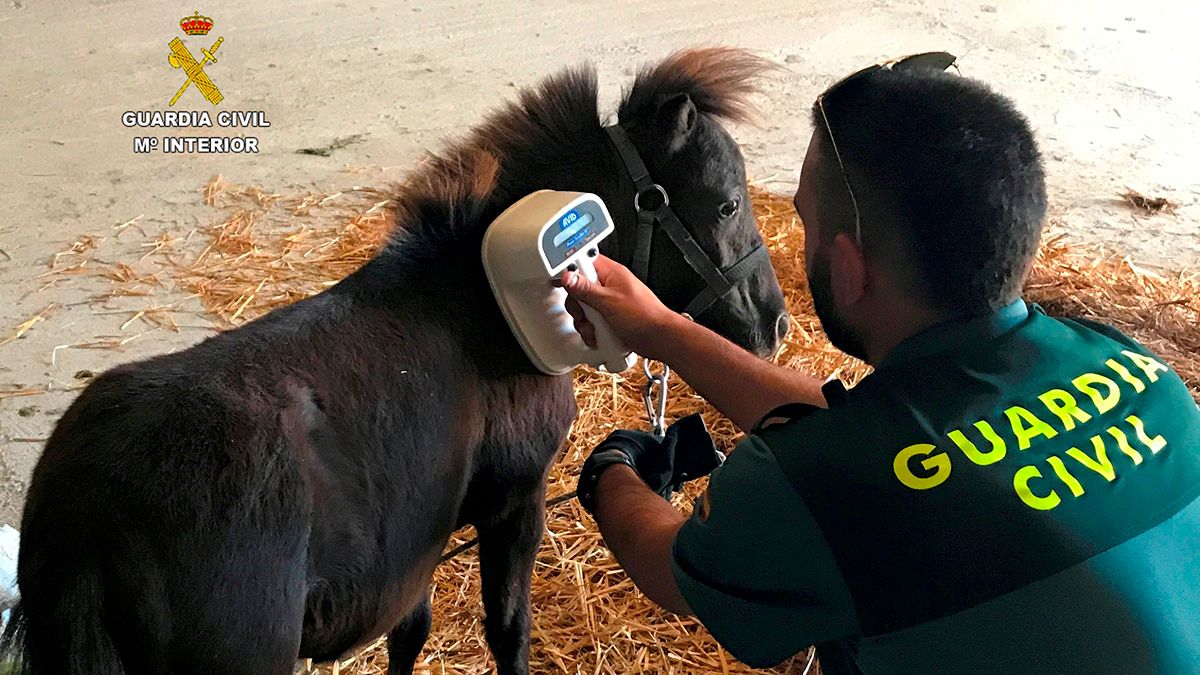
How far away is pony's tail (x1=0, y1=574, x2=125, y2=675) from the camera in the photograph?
153 cm

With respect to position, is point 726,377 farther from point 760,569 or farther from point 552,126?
point 552,126

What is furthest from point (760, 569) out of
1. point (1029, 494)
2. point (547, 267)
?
point (547, 267)

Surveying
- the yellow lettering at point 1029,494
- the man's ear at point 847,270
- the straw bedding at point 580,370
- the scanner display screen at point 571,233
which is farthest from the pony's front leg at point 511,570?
the yellow lettering at point 1029,494

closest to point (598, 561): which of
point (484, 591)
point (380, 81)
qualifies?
point (484, 591)

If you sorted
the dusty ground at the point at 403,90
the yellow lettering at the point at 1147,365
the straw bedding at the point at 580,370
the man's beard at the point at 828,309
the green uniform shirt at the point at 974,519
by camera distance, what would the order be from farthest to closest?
the dusty ground at the point at 403,90, the straw bedding at the point at 580,370, the man's beard at the point at 828,309, the yellow lettering at the point at 1147,365, the green uniform shirt at the point at 974,519

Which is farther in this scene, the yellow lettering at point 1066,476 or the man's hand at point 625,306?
the man's hand at point 625,306

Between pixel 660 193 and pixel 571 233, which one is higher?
pixel 571 233

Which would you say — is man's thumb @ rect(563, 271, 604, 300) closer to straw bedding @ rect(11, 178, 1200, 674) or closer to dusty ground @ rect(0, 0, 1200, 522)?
straw bedding @ rect(11, 178, 1200, 674)

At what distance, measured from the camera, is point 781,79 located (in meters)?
6.29

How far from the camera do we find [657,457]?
2035 millimetres

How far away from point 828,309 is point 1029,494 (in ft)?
1.52

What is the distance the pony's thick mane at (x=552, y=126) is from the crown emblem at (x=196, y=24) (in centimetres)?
461

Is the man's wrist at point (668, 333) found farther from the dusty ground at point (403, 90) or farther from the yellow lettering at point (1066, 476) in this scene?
the dusty ground at point (403, 90)

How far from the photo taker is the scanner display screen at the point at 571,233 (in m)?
2.04
